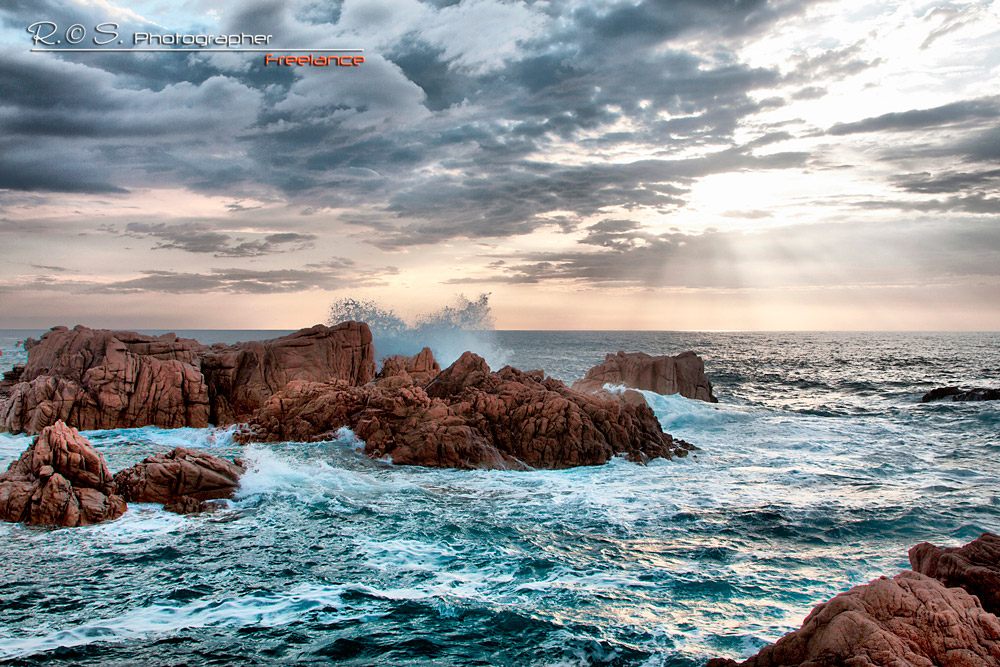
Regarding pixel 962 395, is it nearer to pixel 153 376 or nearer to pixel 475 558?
pixel 475 558

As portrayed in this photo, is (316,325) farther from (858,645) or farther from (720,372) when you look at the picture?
(720,372)

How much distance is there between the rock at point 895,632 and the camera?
561cm

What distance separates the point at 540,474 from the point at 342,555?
854 cm

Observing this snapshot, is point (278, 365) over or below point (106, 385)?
over

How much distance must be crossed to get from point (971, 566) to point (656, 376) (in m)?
30.5

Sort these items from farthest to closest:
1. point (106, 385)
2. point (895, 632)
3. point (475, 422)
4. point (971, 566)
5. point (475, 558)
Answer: point (106, 385) → point (475, 422) → point (475, 558) → point (971, 566) → point (895, 632)

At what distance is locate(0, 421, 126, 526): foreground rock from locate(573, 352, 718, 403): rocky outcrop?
2680 cm

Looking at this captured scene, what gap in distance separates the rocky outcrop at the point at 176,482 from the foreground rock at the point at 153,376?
11440 millimetres

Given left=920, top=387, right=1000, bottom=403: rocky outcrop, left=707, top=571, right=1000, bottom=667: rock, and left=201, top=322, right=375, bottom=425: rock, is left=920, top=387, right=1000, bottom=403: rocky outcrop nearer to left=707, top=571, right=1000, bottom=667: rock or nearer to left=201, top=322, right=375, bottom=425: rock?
left=201, top=322, right=375, bottom=425: rock

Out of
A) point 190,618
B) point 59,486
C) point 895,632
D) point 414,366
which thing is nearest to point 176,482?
point 59,486

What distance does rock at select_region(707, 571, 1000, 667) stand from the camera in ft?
18.4

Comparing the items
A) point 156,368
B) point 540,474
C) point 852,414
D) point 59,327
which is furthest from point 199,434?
point 852,414

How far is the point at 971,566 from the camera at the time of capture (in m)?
7.26

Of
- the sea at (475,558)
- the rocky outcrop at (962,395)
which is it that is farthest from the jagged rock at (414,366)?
the rocky outcrop at (962,395)
